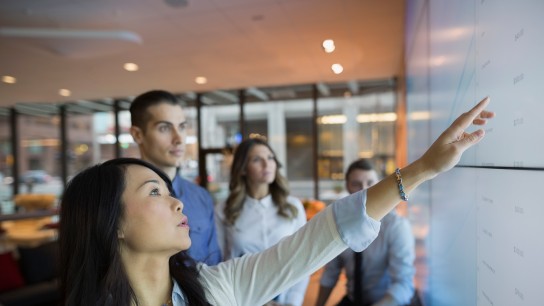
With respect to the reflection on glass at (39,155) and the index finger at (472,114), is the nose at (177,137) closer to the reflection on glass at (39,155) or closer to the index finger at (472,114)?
the index finger at (472,114)

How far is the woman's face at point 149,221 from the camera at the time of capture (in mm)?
1068

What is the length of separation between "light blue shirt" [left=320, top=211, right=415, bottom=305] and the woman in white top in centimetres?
33

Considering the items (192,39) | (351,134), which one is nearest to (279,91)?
(351,134)

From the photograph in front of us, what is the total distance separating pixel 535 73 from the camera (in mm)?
551

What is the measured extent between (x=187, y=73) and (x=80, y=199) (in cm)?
656

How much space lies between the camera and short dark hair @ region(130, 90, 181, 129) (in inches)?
70.2

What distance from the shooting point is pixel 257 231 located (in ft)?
7.06

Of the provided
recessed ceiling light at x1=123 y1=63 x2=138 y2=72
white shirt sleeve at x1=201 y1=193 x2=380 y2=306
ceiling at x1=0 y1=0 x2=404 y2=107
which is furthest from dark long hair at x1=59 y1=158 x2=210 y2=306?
recessed ceiling light at x1=123 y1=63 x2=138 y2=72

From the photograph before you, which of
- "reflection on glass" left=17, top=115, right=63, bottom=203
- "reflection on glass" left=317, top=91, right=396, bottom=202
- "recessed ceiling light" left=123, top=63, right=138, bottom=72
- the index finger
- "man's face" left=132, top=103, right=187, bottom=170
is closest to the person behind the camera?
the index finger

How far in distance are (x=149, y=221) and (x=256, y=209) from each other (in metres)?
1.20

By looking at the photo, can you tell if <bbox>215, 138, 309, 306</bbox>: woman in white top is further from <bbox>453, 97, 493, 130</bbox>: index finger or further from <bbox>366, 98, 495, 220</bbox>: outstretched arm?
<bbox>453, 97, 493, 130</bbox>: index finger

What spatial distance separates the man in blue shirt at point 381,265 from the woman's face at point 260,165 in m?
0.47

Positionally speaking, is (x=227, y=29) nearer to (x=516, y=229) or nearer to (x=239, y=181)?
(x=239, y=181)

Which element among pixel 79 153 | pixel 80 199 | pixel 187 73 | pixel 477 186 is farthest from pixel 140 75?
pixel 477 186
